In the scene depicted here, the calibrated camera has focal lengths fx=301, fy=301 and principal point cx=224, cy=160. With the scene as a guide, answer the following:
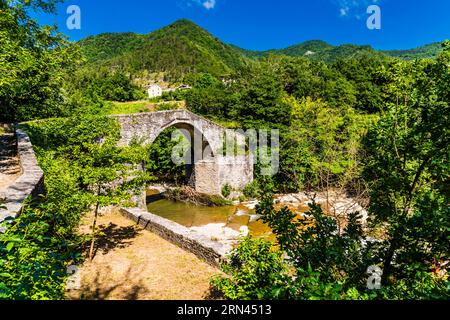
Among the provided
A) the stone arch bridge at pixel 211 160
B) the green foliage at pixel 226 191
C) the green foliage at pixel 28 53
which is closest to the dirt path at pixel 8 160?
the green foliage at pixel 28 53

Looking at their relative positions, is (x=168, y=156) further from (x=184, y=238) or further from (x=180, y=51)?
(x=180, y=51)

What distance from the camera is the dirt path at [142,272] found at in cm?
622

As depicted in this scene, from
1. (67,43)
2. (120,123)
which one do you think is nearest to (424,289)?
(67,43)

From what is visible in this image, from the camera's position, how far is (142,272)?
722cm

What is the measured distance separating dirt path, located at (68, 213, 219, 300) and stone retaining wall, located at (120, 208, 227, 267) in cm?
17

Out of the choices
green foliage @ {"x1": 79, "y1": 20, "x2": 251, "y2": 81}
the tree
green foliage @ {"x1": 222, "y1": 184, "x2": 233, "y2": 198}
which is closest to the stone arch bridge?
green foliage @ {"x1": 222, "y1": 184, "x2": 233, "y2": 198}

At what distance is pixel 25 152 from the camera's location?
7938 millimetres

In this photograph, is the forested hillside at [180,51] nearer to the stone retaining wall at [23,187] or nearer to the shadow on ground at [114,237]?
the shadow on ground at [114,237]

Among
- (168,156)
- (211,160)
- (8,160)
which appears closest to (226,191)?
(211,160)

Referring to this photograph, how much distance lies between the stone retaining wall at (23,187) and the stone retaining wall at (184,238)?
3.93 m

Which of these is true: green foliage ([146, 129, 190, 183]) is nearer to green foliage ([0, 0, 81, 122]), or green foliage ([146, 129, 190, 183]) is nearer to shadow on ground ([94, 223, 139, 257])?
green foliage ([0, 0, 81, 122])

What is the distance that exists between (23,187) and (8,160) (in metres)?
4.47

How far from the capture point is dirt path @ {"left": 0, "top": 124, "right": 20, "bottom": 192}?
6.85 meters
